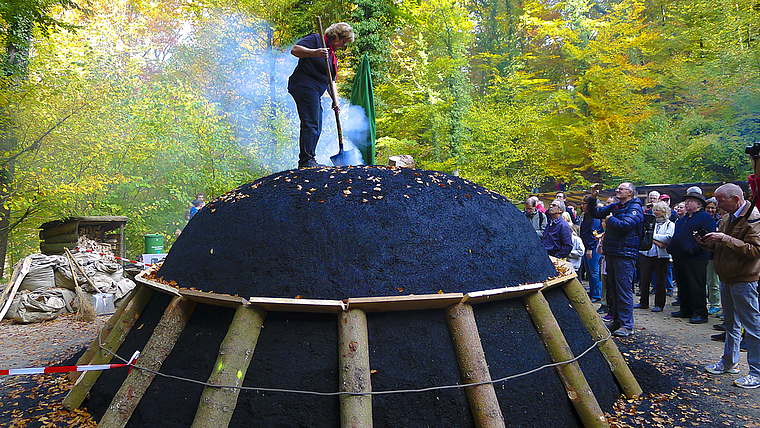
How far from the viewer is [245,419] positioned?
10.0 feet

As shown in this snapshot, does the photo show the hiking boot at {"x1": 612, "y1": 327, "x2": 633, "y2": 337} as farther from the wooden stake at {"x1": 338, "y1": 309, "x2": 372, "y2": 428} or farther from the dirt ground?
the wooden stake at {"x1": 338, "y1": 309, "x2": 372, "y2": 428}

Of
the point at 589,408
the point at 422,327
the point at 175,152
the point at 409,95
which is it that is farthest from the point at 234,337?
the point at 409,95

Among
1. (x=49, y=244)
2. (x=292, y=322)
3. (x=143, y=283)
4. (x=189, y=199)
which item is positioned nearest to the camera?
(x=292, y=322)

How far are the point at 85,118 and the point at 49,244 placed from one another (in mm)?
3440

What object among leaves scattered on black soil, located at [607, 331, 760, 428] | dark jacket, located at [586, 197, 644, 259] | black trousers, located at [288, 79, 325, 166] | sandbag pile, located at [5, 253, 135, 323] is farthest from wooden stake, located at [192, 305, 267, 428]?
sandbag pile, located at [5, 253, 135, 323]

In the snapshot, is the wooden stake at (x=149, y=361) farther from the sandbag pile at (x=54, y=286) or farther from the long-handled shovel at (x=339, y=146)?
the sandbag pile at (x=54, y=286)

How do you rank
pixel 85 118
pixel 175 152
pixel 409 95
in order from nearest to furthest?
pixel 85 118
pixel 175 152
pixel 409 95

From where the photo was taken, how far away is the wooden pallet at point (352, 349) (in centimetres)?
300

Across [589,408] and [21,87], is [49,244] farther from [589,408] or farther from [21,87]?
→ [589,408]

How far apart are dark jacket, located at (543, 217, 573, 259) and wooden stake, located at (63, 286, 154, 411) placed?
600 cm

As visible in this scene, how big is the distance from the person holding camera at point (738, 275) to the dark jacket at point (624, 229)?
41.9 inches

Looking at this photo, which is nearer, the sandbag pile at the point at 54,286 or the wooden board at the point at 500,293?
the wooden board at the point at 500,293

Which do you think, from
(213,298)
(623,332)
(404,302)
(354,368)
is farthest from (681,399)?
(213,298)

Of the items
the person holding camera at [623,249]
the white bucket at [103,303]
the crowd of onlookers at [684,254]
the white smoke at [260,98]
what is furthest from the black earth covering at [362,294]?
the white smoke at [260,98]
